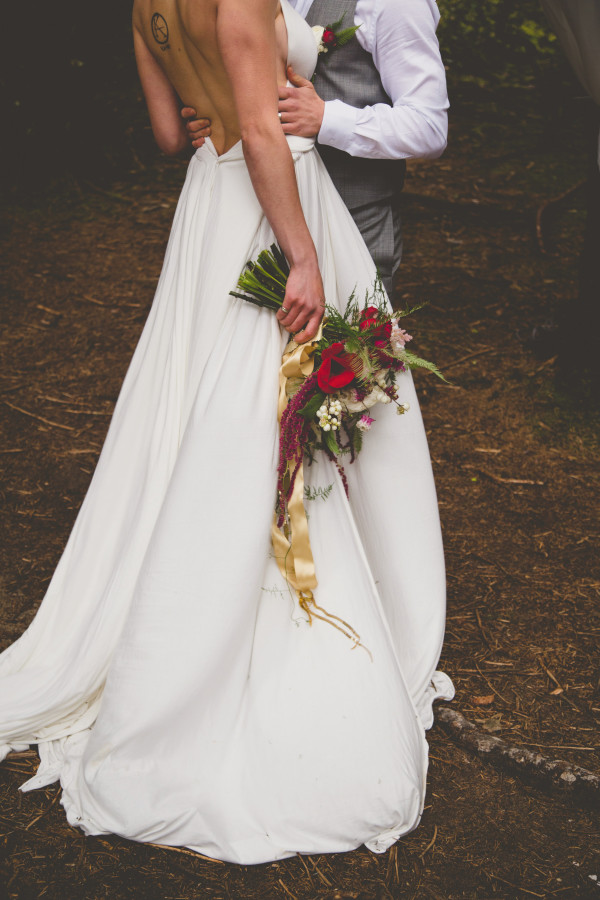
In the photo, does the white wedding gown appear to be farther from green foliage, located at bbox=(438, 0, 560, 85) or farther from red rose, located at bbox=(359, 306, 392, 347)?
green foliage, located at bbox=(438, 0, 560, 85)

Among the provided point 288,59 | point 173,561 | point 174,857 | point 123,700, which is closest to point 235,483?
point 173,561

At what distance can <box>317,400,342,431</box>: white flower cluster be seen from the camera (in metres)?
2.42

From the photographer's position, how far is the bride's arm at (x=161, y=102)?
2643 mm

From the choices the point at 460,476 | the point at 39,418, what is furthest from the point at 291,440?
the point at 39,418

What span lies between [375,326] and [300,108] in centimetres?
68

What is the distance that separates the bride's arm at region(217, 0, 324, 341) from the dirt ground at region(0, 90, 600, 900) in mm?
1553

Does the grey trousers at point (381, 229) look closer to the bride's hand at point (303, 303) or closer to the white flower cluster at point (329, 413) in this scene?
the bride's hand at point (303, 303)

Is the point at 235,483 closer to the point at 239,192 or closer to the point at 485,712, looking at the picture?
the point at 239,192

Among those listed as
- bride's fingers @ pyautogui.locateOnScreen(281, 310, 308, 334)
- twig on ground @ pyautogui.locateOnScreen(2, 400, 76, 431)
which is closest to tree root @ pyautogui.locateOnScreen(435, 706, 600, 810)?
bride's fingers @ pyautogui.locateOnScreen(281, 310, 308, 334)

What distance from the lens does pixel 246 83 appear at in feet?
7.22

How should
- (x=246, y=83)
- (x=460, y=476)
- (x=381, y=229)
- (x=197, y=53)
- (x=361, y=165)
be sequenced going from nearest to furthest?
1. (x=246, y=83)
2. (x=197, y=53)
3. (x=361, y=165)
4. (x=381, y=229)
5. (x=460, y=476)

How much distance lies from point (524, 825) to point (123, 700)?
126cm

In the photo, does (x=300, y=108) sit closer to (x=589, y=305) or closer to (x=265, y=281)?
(x=265, y=281)

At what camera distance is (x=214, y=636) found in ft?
7.95
